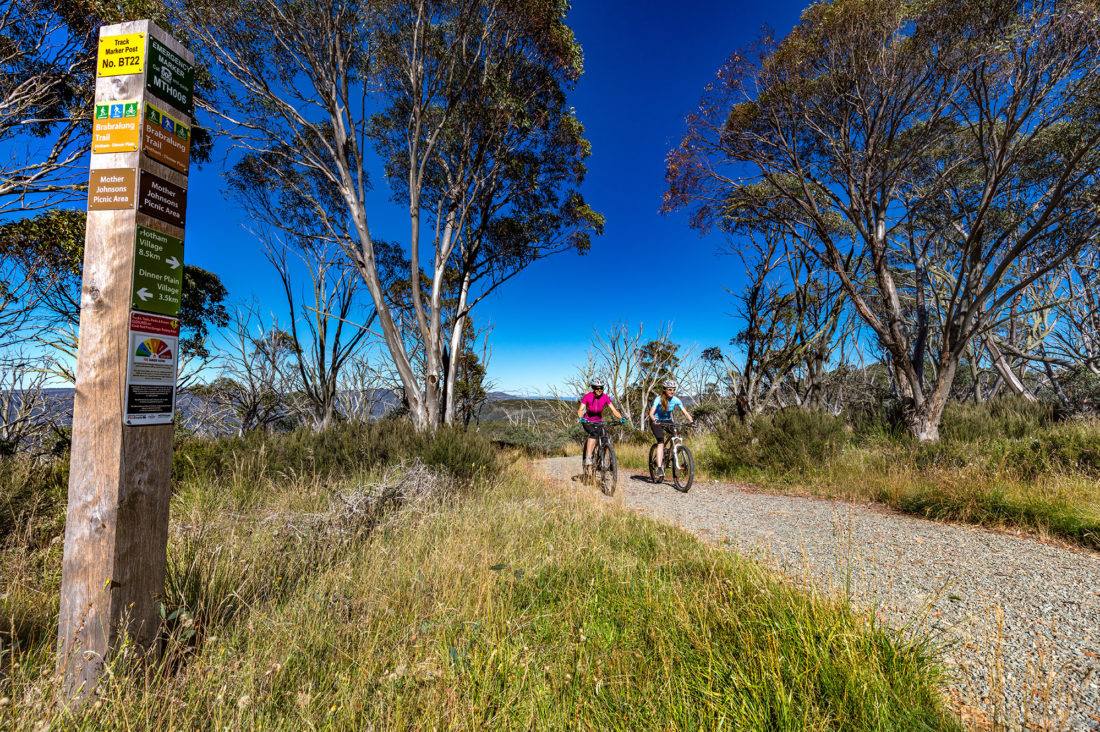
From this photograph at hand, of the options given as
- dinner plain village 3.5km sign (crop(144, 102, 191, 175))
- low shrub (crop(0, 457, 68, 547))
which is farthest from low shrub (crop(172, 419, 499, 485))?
dinner plain village 3.5km sign (crop(144, 102, 191, 175))

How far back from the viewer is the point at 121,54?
184 centimetres

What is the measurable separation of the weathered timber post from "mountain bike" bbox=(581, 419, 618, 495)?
225 inches

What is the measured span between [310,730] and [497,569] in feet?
4.82

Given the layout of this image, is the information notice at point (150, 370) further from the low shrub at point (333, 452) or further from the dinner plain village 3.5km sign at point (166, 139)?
the low shrub at point (333, 452)

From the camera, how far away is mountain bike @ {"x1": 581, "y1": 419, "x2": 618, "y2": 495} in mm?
6855

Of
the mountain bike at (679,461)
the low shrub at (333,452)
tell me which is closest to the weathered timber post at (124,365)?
the low shrub at (333,452)

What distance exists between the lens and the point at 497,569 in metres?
2.93

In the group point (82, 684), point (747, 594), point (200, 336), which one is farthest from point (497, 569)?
point (200, 336)

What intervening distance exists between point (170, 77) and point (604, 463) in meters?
6.57

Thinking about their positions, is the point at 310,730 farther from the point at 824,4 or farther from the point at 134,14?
the point at 824,4

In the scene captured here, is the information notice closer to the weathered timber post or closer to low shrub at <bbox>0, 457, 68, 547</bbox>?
the weathered timber post

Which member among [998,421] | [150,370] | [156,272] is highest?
[156,272]

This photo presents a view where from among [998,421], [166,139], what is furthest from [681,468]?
[998,421]

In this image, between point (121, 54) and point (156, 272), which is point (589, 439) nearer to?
point (156, 272)
